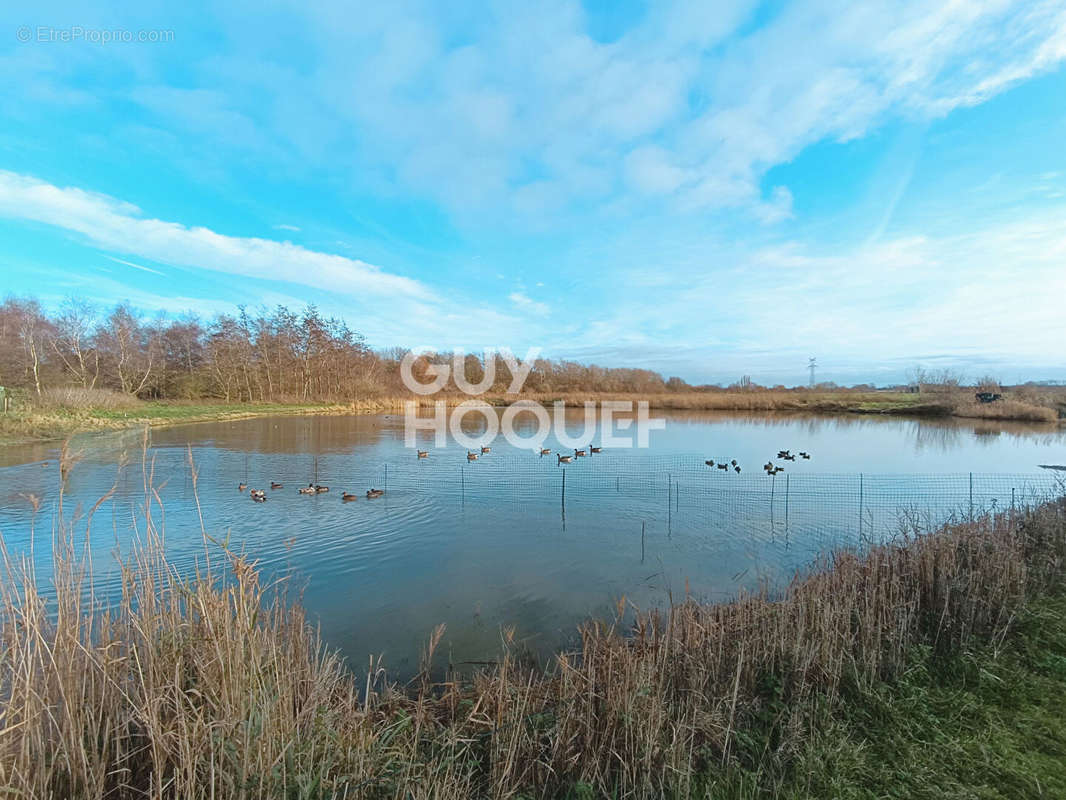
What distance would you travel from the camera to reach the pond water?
5.73 meters

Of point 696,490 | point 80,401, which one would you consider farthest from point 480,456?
point 80,401

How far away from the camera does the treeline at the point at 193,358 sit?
95.6 ft

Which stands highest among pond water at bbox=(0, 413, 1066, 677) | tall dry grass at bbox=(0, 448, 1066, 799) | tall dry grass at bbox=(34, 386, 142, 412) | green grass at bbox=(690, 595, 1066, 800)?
tall dry grass at bbox=(34, 386, 142, 412)

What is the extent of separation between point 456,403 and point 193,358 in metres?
23.7

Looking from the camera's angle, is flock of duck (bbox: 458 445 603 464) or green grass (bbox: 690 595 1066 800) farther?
flock of duck (bbox: 458 445 603 464)

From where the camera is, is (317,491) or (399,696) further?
(317,491)

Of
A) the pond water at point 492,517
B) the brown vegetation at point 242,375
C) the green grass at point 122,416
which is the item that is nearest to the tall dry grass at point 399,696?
the pond water at point 492,517

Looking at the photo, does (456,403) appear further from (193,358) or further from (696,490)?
(696,490)

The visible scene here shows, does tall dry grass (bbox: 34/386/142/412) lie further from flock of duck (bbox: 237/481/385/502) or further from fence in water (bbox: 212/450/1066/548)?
flock of duck (bbox: 237/481/385/502)

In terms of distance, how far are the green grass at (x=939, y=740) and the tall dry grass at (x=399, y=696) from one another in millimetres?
148

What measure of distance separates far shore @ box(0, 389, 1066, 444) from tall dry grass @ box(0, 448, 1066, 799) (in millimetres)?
13988

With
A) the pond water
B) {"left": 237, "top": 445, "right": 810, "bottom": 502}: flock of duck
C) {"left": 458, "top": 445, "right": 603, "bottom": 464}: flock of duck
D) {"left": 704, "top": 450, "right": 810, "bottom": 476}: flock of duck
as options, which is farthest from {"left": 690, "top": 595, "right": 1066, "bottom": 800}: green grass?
{"left": 458, "top": 445, "right": 603, "bottom": 464}: flock of duck

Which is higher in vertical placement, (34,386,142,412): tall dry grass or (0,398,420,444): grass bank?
(34,386,142,412): tall dry grass

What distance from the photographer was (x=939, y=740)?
276cm
